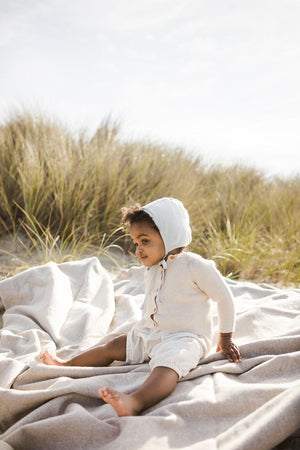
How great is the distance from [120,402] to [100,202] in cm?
348

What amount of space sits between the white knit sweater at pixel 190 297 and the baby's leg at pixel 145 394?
10.6 inches

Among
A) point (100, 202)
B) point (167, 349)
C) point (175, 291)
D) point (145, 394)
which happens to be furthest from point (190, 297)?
point (100, 202)

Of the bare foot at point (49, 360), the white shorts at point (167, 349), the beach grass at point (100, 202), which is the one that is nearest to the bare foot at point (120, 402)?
the white shorts at point (167, 349)

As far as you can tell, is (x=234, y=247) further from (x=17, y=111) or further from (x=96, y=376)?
A: (x=17, y=111)

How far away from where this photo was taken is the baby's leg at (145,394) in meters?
1.62

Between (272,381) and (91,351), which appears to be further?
(91,351)

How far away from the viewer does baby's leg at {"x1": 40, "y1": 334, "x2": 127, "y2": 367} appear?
7.04 ft

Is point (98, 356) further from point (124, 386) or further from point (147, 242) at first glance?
point (147, 242)

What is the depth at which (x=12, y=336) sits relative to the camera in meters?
2.45

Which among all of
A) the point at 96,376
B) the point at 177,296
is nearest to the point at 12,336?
the point at 96,376

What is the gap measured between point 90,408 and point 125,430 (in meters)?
0.30

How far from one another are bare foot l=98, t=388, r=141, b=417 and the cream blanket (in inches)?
1.9

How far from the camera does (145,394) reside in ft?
5.57

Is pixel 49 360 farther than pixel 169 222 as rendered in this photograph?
Yes
